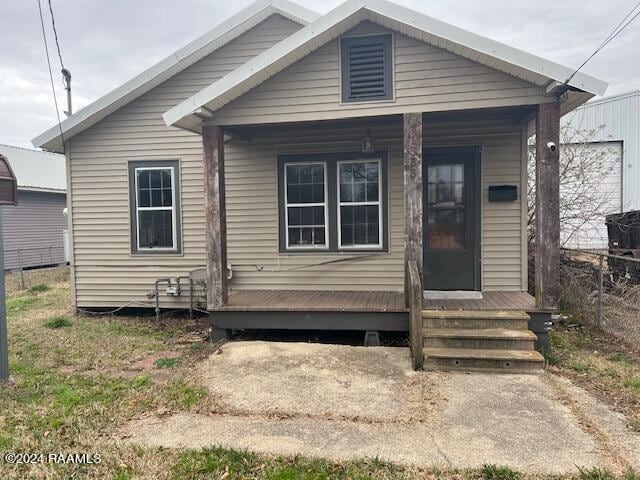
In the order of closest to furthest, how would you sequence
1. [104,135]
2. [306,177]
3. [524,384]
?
[524,384]
[306,177]
[104,135]

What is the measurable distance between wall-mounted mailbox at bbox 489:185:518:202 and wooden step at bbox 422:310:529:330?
1.95 metres

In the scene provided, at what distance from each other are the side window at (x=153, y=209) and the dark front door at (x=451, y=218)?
13.5ft

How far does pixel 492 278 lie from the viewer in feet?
21.0

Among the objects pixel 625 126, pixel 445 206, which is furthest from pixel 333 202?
pixel 625 126

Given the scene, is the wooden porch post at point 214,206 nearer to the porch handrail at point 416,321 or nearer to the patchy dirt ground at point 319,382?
the patchy dirt ground at point 319,382

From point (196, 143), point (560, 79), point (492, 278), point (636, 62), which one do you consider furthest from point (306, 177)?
point (636, 62)

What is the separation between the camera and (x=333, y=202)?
22.0ft

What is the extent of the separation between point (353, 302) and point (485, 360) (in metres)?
1.88

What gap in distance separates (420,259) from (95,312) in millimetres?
5924

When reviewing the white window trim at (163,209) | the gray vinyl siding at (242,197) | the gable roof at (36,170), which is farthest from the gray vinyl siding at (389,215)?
the gable roof at (36,170)

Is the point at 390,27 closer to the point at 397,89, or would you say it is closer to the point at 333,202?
the point at 397,89

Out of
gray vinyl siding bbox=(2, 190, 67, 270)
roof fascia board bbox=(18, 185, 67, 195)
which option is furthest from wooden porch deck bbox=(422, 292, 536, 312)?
roof fascia board bbox=(18, 185, 67, 195)

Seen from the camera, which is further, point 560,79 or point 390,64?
point 390,64

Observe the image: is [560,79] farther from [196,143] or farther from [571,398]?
[196,143]
